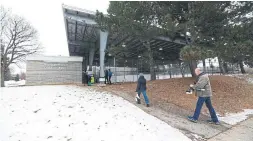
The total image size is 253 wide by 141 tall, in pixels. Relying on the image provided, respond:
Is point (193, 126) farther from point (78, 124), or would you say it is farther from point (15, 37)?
point (15, 37)

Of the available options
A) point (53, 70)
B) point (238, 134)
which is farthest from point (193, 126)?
point (53, 70)

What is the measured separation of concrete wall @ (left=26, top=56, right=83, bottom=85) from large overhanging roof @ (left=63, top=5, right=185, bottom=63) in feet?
13.8

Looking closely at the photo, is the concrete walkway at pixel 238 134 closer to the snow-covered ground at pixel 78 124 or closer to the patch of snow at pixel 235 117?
the patch of snow at pixel 235 117

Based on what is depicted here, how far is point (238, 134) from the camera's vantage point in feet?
18.7

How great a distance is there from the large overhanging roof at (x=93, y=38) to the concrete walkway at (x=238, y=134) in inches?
421

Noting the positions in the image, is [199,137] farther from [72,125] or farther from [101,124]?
[72,125]

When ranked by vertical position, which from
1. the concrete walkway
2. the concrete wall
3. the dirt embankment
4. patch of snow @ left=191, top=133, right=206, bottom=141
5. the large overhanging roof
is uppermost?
the large overhanging roof

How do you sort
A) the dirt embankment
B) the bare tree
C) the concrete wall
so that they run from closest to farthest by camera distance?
the dirt embankment → the concrete wall → the bare tree

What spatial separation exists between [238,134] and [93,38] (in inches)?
992

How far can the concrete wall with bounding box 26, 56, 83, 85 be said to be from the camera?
1917 cm

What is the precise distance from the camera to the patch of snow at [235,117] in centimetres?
714

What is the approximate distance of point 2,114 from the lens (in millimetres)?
5930

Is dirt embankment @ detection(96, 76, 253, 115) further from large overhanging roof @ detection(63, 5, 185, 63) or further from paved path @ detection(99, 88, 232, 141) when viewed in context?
large overhanging roof @ detection(63, 5, 185, 63)

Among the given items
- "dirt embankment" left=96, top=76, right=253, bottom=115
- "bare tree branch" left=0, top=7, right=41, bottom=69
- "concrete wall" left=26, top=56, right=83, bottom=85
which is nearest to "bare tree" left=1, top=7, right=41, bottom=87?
Result: "bare tree branch" left=0, top=7, right=41, bottom=69
